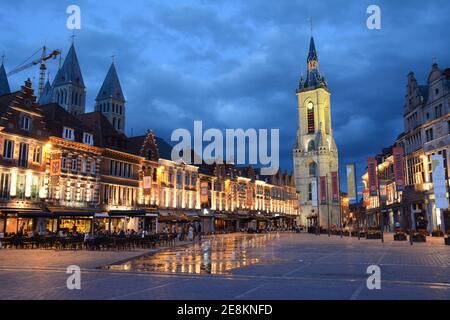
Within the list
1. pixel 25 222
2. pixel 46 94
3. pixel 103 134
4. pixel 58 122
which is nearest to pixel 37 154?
pixel 58 122

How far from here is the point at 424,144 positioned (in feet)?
165

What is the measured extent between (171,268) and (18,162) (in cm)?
2668

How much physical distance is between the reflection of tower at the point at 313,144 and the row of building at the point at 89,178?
38062 millimetres

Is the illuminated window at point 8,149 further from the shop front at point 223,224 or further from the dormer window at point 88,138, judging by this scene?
the shop front at point 223,224

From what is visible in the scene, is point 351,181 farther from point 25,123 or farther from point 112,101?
point 112,101

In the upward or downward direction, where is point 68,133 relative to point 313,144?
downward

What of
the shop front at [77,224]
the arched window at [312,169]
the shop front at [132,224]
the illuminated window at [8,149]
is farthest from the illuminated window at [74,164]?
the arched window at [312,169]

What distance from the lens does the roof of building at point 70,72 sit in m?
103

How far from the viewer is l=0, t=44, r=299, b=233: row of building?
37.7m

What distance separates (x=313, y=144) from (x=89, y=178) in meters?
78.7

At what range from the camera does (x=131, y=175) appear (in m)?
52.6
